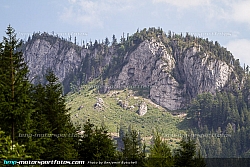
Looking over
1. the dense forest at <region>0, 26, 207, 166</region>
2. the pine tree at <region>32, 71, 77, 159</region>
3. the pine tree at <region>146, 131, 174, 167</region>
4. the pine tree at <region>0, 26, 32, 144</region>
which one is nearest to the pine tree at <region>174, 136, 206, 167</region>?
the dense forest at <region>0, 26, 207, 166</region>

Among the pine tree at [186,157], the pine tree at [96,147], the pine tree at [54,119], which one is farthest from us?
the pine tree at [186,157]

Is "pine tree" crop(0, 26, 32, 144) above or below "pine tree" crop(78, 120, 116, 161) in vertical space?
above

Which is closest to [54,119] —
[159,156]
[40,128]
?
[40,128]

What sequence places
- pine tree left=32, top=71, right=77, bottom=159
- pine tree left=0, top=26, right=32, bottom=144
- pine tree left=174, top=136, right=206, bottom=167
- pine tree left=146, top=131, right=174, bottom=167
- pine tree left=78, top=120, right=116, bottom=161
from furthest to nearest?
1. pine tree left=174, top=136, right=206, bottom=167
2. pine tree left=78, top=120, right=116, bottom=161
3. pine tree left=146, top=131, right=174, bottom=167
4. pine tree left=32, top=71, right=77, bottom=159
5. pine tree left=0, top=26, right=32, bottom=144

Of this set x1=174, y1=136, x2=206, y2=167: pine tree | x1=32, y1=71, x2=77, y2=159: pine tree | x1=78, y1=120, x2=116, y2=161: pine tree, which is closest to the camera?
x1=32, y1=71, x2=77, y2=159: pine tree

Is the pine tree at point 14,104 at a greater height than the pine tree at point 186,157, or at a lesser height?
greater

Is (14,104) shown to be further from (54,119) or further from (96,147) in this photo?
(96,147)

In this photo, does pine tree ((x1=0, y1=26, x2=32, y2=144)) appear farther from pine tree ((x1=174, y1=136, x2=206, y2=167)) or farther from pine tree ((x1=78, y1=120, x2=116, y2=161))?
pine tree ((x1=174, y1=136, x2=206, y2=167))

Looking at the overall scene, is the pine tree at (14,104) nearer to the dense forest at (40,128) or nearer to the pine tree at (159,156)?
the dense forest at (40,128)

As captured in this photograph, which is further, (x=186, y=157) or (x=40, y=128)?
(x=186, y=157)

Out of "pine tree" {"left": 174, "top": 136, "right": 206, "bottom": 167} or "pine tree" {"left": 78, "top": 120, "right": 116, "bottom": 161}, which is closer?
"pine tree" {"left": 78, "top": 120, "right": 116, "bottom": 161}

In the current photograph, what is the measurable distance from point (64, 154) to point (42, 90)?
5932 mm

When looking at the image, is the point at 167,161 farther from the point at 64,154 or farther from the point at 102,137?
the point at 64,154

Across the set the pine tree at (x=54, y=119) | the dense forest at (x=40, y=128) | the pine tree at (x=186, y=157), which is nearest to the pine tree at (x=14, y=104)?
the dense forest at (x=40, y=128)
